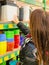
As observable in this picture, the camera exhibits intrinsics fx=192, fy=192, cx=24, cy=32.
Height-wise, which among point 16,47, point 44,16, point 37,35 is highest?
point 44,16

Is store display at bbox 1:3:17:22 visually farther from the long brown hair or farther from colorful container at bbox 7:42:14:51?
the long brown hair

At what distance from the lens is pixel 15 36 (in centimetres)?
194

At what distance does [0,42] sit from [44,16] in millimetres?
507

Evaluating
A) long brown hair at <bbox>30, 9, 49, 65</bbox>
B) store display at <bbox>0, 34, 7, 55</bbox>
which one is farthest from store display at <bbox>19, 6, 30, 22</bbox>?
long brown hair at <bbox>30, 9, 49, 65</bbox>

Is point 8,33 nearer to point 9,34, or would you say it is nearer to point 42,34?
point 9,34

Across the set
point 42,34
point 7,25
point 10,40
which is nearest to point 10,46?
point 10,40

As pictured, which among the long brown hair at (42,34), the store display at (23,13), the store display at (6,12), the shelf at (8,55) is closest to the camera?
the long brown hair at (42,34)

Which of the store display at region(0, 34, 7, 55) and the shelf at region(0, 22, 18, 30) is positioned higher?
the shelf at region(0, 22, 18, 30)

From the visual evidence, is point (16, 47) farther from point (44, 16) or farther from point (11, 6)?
point (44, 16)

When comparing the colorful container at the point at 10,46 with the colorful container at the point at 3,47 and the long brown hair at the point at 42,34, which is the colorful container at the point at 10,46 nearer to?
the colorful container at the point at 3,47

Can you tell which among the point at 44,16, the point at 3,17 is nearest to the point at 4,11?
the point at 3,17

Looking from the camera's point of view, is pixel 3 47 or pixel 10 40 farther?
pixel 10 40

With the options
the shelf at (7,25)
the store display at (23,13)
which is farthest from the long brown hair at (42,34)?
the store display at (23,13)

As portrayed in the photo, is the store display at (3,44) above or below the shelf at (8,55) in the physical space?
above
